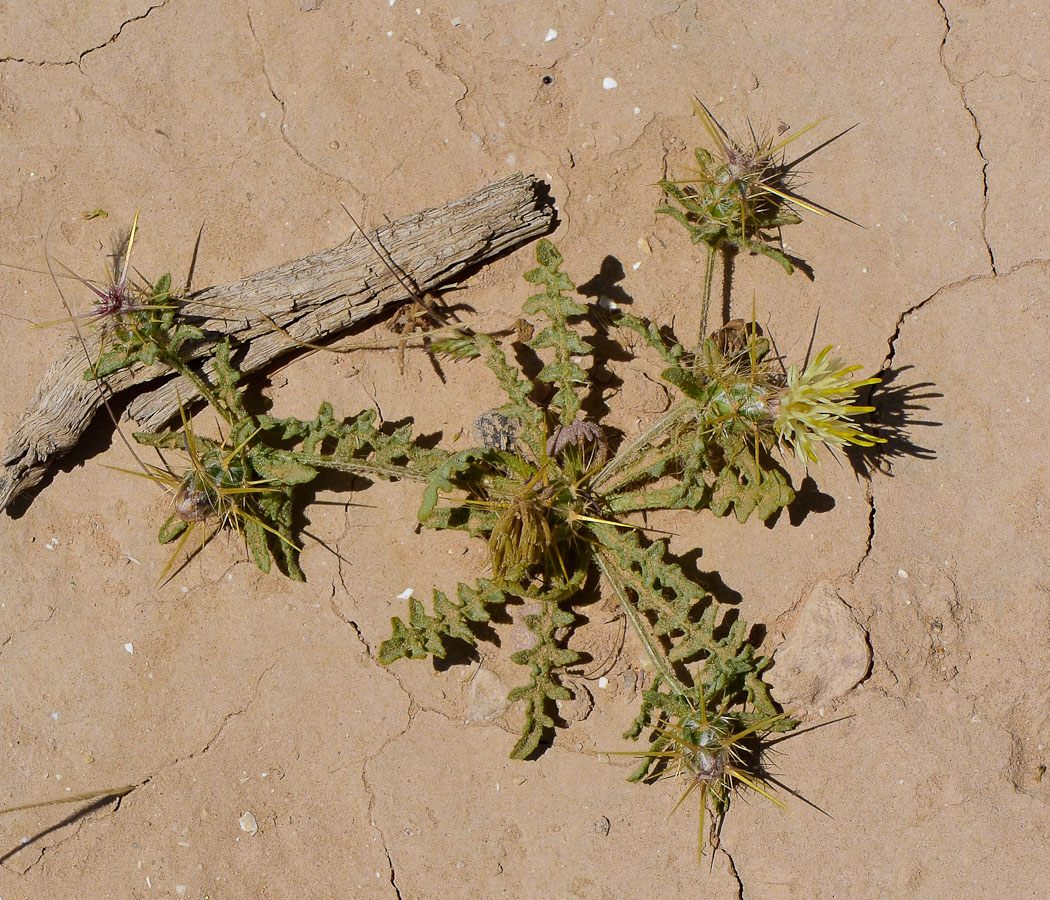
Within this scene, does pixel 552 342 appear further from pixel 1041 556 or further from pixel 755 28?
pixel 1041 556

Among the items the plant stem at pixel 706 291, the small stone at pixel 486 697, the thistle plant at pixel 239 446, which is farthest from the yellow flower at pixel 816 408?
the small stone at pixel 486 697

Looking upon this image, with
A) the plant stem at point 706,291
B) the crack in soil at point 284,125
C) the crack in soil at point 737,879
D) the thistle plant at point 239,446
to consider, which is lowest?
the crack in soil at point 737,879

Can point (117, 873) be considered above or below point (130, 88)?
below

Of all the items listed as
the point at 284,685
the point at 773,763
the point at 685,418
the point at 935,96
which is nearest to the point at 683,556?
the point at 685,418

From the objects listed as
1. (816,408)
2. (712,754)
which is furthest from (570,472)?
(712,754)

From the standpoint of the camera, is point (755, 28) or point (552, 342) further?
point (755, 28)

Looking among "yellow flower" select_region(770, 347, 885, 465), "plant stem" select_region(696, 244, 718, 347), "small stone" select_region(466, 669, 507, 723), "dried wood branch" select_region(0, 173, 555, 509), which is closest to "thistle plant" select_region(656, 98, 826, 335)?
"plant stem" select_region(696, 244, 718, 347)

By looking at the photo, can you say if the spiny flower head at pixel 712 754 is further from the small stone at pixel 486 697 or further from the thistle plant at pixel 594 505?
the small stone at pixel 486 697

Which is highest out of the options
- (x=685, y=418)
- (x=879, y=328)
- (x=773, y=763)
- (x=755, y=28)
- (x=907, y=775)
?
(x=755, y=28)
